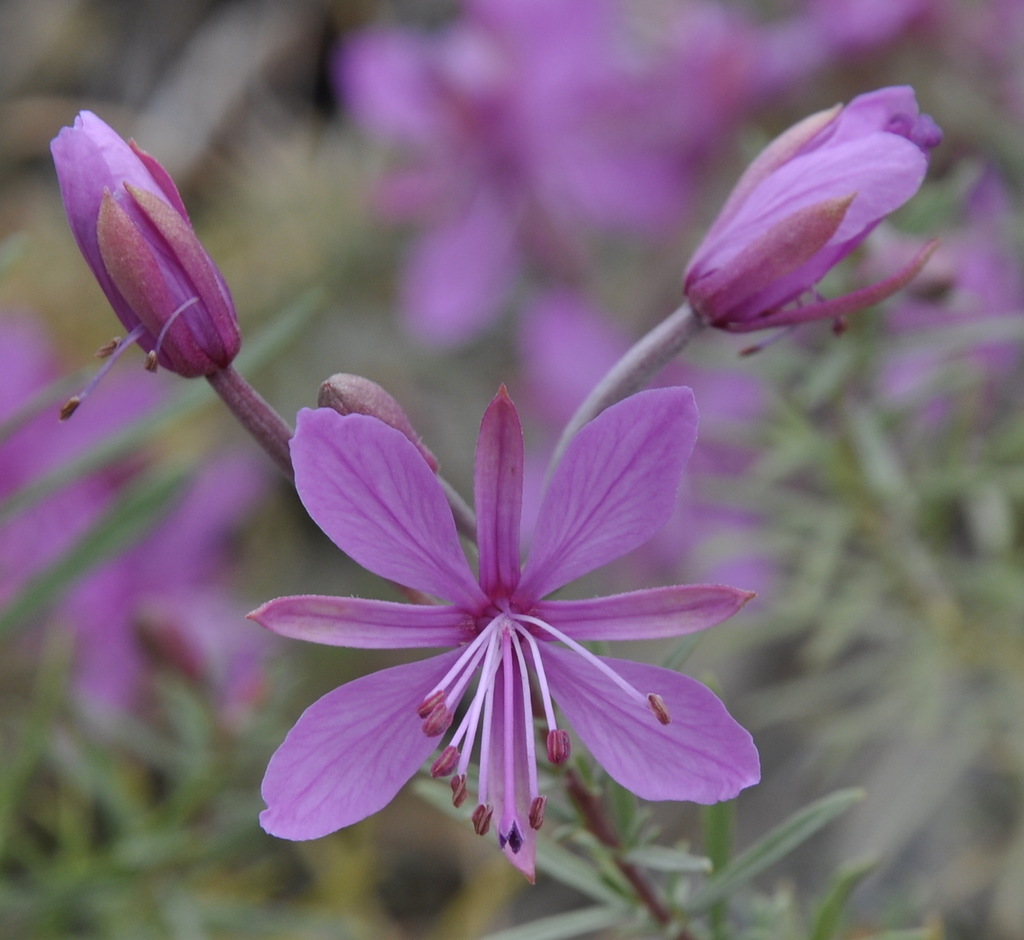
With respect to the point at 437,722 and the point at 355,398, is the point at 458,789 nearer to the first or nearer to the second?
the point at 437,722

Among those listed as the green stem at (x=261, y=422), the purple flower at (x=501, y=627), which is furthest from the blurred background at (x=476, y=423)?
the green stem at (x=261, y=422)

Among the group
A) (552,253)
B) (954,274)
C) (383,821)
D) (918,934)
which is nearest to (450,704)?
(918,934)

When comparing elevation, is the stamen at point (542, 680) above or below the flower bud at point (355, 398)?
below

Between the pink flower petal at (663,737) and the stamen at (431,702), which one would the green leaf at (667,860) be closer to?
the pink flower petal at (663,737)

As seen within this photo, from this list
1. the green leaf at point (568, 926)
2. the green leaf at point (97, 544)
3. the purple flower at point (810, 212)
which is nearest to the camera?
the purple flower at point (810, 212)

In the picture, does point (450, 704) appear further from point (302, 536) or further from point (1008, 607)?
point (302, 536)

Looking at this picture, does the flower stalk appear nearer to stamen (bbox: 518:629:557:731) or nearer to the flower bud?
stamen (bbox: 518:629:557:731)

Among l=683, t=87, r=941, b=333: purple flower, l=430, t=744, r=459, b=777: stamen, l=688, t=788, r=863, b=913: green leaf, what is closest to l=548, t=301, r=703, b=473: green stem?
l=683, t=87, r=941, b=333: purple flower
